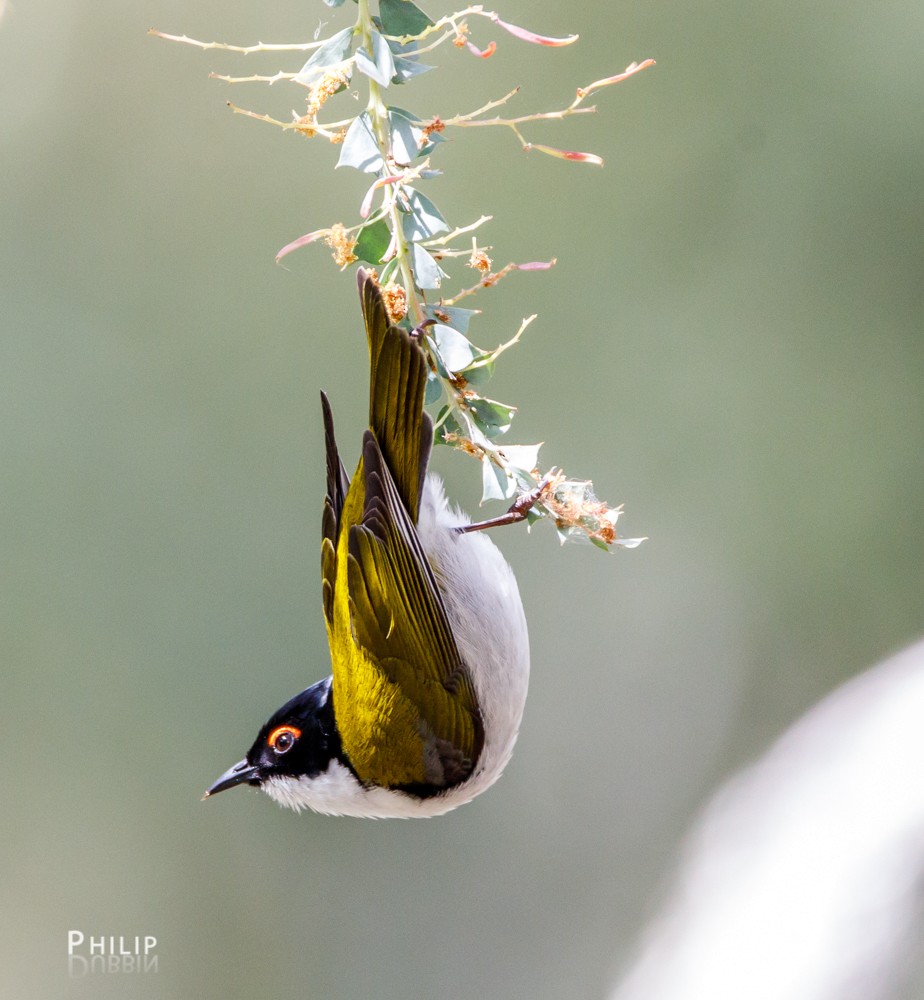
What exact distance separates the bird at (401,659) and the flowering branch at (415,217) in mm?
224

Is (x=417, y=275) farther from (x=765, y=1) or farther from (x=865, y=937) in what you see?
(x=765, y=1)

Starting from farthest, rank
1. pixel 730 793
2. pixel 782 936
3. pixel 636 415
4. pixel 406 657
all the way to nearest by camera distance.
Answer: pixel 636 415 → pixel 730 793 → pixel 782 936 → pixel 406 657

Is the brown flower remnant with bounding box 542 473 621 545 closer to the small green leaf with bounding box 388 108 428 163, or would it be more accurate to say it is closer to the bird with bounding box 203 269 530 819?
the bird with bounding box 203 269 530 819

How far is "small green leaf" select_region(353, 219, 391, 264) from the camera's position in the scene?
0.89 m

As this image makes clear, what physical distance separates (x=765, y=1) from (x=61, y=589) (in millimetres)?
2477

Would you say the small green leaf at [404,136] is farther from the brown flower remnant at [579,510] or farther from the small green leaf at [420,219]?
the brown flower remnant at [579,510]

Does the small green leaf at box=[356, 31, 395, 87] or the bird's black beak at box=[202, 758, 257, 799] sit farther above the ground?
the small green leaf at box=[356, 31, 395, 87]

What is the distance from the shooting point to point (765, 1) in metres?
2.60

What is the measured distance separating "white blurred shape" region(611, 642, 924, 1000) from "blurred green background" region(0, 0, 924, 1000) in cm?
31

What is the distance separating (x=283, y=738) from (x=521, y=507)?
24.0 inches

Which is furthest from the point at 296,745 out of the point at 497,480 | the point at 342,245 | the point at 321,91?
the point at 321,91

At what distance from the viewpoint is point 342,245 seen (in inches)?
35.2

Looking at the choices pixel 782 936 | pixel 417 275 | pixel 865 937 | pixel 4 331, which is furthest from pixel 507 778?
pixel 417 275

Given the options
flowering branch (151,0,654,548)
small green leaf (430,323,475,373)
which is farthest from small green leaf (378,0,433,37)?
small green leaf (430,323,475,373)
